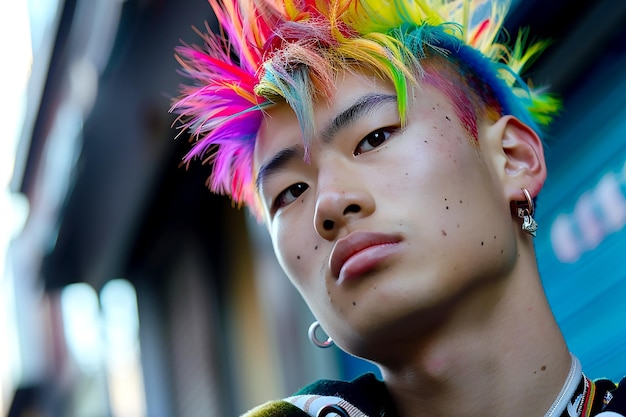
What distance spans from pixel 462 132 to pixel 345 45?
12.9 inches

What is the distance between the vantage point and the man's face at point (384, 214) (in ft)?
5.96

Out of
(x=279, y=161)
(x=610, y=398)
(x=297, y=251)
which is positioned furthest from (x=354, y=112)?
(x=610, y=398)

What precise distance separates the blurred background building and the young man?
2.88 feet

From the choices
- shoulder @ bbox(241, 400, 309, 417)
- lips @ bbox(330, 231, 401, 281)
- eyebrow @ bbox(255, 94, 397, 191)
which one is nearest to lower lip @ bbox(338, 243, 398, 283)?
lips @ bbox(330, 231, 401, 281)

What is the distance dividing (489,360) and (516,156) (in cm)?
51

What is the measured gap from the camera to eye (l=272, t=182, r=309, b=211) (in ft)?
6.83

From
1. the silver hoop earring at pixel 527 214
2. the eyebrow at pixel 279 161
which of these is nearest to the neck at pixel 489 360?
the silver hoop earring at pixel 527 214

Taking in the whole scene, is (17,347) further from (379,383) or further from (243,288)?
(379,383)

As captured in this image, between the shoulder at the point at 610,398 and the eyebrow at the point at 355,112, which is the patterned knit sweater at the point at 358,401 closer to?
the shoulder at the point at 610,398

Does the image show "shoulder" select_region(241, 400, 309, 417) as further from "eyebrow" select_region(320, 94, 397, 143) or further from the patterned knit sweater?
"eyebrow" select_region(320, 94, 397, 143)

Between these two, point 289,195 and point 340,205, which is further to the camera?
point 289,195

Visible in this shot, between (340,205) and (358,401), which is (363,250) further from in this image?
(358,401)

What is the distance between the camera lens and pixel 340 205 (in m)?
1.87

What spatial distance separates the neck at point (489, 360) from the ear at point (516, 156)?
233mm
